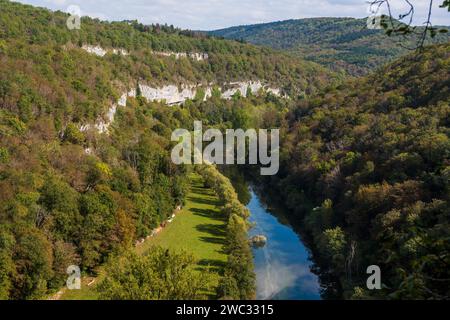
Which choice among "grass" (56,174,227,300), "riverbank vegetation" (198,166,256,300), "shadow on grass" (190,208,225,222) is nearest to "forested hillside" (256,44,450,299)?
"riverbank vegetation" (198,166,256,300)

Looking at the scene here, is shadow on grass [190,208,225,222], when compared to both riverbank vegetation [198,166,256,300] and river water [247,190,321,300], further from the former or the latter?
river water [247,190,321,300]

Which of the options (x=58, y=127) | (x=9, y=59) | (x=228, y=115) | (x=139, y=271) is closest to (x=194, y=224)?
(x=58, y=127)

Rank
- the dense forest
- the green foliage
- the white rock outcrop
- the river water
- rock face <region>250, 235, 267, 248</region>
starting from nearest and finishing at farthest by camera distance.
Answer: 1. the green foliage
2. the dense forest
3. the river water
4. rock face <region>250, 235, 267, 248</region>
5. the white rock outcrop

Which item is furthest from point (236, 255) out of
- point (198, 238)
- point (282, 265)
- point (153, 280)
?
point (153, 280)

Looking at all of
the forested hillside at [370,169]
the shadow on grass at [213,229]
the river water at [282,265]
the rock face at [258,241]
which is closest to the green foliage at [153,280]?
the forested hillside at [370,169]

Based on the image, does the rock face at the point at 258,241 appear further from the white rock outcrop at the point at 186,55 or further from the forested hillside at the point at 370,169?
the white rock outcrop at the point at 186,55

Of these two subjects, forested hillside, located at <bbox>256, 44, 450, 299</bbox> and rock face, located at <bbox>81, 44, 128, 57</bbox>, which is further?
rock face, located at <bbox>81, 44, 128, 57</bbox>

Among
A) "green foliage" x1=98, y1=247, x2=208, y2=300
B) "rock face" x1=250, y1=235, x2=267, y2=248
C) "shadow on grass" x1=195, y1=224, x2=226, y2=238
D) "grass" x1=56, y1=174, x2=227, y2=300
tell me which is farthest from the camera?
"shadow on grass" x1=195, y1=224, x2=226, y2=238
